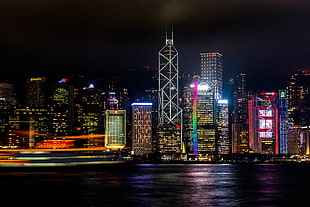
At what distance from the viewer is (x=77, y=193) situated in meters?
45.0

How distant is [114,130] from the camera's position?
18762 centimetres

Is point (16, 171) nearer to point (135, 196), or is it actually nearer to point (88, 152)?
point (88, 152)

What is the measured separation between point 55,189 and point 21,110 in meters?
143

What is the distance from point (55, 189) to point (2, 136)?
399ft

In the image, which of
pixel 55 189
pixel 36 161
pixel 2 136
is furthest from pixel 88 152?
pixel 2 136

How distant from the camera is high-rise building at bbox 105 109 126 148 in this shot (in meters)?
181

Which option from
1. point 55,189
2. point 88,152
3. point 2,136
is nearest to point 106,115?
point 2,136

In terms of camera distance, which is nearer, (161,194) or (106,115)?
(161,194)

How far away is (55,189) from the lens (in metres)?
48.9

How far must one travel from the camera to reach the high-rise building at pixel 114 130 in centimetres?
18088

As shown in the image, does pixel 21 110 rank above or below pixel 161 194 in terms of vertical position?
above

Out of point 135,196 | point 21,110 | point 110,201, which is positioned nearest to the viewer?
point 110,201

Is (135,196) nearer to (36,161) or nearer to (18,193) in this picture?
(18,193)

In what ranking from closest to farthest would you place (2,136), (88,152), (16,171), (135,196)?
(135,196) → (16,171) → (88,152) → (2,136)
